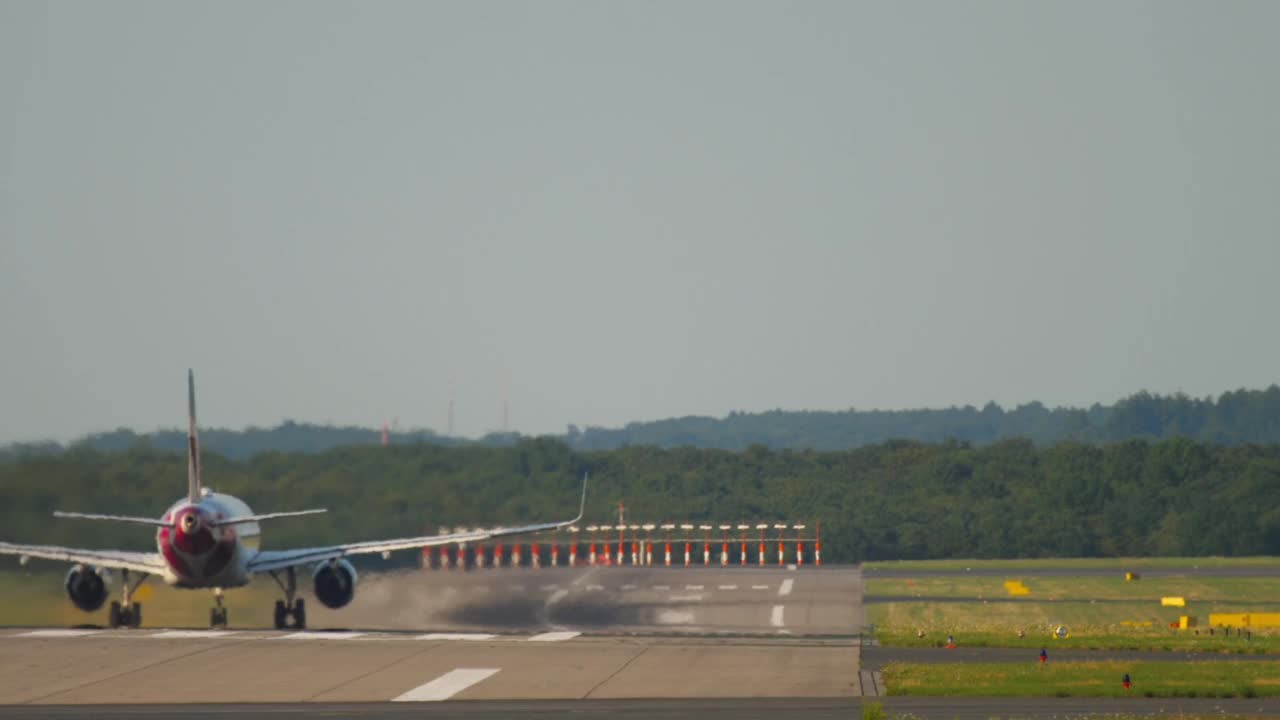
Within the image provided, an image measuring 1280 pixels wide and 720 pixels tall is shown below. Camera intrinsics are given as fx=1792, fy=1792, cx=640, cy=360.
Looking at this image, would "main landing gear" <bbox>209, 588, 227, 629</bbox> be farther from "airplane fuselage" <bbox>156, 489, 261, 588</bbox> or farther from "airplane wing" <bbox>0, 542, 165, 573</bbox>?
"airplane wing" <bbox>0, 542, 165, 573</bbox>

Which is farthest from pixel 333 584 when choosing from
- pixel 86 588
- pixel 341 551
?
pixel 86 588

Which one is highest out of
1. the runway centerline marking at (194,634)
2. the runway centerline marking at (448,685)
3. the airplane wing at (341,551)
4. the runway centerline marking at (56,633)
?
the airplane wing at (341,551)

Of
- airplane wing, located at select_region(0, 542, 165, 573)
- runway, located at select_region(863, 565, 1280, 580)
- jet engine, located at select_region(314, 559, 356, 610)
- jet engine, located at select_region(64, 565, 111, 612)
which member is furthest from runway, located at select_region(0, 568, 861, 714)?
runway, located at select_region(863, 565, 1280, 580)

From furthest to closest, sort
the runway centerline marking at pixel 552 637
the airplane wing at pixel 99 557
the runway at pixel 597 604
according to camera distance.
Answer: the runway at pixel 597 604, the airplane wing at pixel 99 557, the runway centerline marking at pixel 552 637

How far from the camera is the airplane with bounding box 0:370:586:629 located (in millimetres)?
53375

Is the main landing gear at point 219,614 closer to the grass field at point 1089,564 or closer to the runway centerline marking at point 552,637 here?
the runway centerline marking at point 552,637

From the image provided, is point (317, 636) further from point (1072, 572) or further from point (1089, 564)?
point (1089, 564)

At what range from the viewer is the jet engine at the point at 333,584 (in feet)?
189

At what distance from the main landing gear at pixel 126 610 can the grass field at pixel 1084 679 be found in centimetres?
2720

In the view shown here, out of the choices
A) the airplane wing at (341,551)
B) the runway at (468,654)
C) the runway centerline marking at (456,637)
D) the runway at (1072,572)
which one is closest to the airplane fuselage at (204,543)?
the airplane wing at (341,551)

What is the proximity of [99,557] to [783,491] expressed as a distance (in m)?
58.1

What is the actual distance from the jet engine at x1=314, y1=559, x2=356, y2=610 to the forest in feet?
21.3

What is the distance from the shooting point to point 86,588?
5650 centimetres

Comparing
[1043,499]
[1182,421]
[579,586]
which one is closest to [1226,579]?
[579,586]
